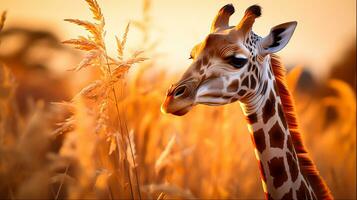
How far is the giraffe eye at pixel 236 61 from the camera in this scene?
2.67m

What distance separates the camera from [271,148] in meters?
2.82

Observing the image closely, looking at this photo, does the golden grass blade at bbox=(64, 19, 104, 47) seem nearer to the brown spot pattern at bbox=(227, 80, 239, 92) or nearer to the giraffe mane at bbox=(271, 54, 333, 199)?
the brown spot pattern at bbox=(227, 80, 239, 92)

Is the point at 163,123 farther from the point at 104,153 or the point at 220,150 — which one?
the point at 104,153

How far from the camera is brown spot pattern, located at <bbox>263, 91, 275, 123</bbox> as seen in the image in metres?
2.84

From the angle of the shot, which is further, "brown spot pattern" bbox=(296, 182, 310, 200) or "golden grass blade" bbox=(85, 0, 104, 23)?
"brown spot pattern" bbox=(296, 182, 310, 200)

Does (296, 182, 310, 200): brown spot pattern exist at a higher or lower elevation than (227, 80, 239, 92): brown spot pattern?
lower

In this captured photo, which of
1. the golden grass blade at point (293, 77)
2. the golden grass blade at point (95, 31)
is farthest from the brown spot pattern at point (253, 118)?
the golden grass blade at point (293, 77)

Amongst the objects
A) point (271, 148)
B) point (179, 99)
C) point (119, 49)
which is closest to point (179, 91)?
point (179, 99)

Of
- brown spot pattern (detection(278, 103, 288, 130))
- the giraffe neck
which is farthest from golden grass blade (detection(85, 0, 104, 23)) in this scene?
brown spot pattern (detection(278, 103, 288, 130))

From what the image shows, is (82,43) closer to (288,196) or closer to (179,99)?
(179,99)

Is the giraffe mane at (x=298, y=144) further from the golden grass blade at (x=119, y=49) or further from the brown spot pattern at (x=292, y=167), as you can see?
the golden grass blade at (x=119, y=49)

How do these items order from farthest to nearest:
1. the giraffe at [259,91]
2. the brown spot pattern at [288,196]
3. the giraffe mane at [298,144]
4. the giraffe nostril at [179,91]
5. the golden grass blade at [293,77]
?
1. the golden grass blade at [293,77]
2. the giraffe mane at [298,144]
3. the brown spot pattern at [288,196]
4. the giraffe at [259,91]
5. the giraffe nostril at [179,91]

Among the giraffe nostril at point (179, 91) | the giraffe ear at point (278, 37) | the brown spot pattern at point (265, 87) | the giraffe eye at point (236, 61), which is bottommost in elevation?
the brown spot pattern at point (265, 87)

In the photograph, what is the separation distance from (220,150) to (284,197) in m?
1.60
